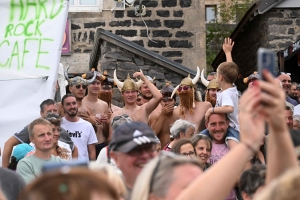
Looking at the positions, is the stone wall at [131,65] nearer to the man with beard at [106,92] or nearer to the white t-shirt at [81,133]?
the man with beard at [106,92]

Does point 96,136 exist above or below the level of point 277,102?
below

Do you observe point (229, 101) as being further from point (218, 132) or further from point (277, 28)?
point (277, 28)

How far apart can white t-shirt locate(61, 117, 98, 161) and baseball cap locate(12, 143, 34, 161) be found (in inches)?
52.7

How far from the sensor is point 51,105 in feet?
29.6

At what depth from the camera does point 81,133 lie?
9594 mm

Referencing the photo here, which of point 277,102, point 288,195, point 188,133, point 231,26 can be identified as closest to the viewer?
point 288,195

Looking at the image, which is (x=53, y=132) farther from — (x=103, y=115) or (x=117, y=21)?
(x=117, y=21)

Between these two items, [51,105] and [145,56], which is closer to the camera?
[51,105]

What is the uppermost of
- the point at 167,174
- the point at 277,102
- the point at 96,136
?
the point at 277,102

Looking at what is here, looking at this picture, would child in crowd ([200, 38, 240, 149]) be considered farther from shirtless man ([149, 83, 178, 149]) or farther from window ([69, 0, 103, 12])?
window ([69, 0, 103, 12])

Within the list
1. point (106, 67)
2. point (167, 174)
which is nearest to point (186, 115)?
point (106, 67)

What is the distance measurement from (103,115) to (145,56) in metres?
4.46

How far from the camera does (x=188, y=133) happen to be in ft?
28.8

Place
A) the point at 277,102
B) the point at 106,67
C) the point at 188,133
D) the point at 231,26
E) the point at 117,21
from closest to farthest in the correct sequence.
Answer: the point at 277,102
the point at 188,133
the point at 106,67
the point at 117,21
the point at 231,26
